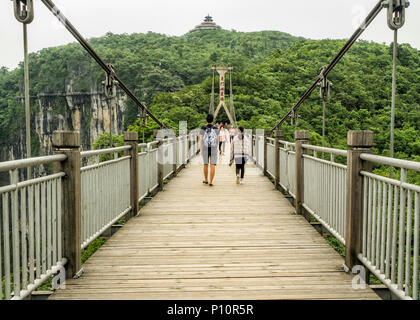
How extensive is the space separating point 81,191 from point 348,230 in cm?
216

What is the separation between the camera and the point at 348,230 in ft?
10.2

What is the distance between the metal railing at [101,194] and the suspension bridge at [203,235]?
0.01m

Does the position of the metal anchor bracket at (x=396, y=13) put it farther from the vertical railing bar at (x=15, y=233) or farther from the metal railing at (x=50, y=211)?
the vertical railing bar at (x=15, y=233)

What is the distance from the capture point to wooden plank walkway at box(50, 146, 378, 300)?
2.72 meters

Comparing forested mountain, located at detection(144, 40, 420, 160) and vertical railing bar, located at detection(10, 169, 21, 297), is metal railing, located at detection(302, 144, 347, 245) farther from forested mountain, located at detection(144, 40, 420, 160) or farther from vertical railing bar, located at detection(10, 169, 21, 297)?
forested mountain, located at detection(144, 40, 420, 160)

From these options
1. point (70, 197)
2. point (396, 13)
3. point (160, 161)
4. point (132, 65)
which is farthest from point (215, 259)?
point (132, 65)

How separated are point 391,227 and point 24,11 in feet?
10.4

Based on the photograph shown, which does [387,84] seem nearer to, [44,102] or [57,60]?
[57,60]

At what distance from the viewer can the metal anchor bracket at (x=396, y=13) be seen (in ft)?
13.5

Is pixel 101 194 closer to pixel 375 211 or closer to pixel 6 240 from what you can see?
pixel 6 240

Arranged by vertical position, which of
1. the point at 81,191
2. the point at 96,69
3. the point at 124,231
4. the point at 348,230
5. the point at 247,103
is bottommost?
the point at 124,231

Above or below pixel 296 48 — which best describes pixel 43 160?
below

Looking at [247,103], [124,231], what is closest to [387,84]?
[247,103]
